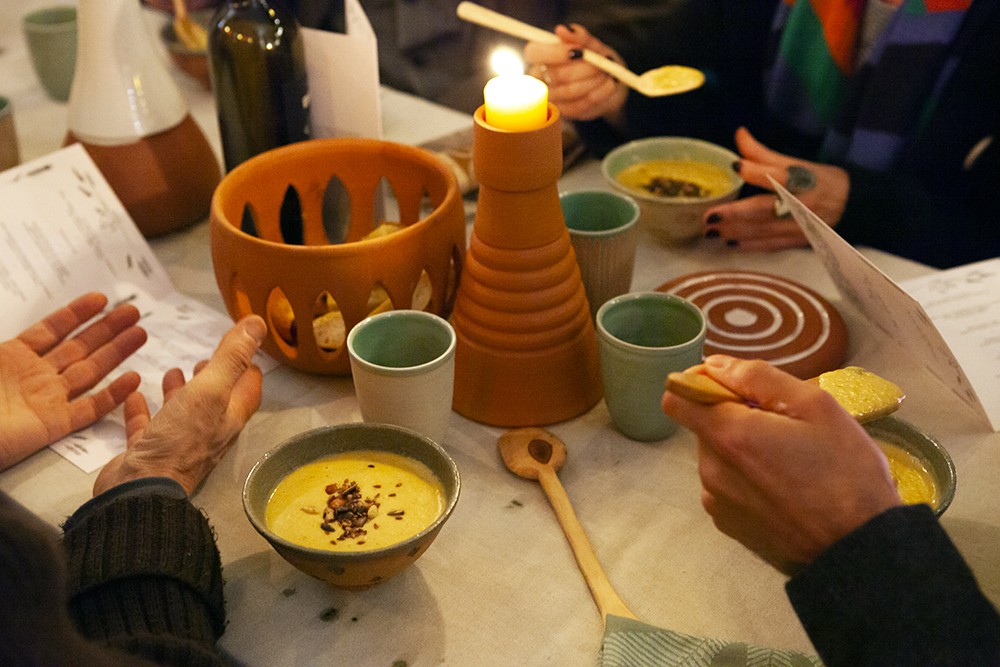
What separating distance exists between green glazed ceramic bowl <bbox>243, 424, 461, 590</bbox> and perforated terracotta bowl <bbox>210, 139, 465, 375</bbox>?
0.16 m

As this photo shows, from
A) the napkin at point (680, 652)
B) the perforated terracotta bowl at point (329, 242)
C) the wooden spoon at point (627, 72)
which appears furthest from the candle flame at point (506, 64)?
the napkin at point (680, 652)

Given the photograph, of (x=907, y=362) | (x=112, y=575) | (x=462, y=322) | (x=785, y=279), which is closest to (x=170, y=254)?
(x=462, y=322)

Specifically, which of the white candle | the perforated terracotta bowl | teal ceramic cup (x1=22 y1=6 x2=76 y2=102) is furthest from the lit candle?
teal ceramic cup (x1=22 y1=6 x2=76 y2=102)

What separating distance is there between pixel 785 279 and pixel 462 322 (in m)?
0.39

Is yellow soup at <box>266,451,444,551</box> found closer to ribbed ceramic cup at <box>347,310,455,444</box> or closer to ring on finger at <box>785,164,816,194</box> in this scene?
ribbed ceramic cup at <box>347,310,455,444</box>

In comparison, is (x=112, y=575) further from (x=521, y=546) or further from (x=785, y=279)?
(x=785, y=279)

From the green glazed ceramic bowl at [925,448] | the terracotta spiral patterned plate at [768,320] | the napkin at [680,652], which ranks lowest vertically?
the terracotta spiral patterned plate at [768,320]

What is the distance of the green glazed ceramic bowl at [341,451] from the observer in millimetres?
649

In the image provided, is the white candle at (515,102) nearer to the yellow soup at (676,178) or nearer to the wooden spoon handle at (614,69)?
the yellow soup at (676,178)

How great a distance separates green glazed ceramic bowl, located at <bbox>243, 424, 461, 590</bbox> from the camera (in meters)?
0.65

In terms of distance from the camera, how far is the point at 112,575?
65 cm

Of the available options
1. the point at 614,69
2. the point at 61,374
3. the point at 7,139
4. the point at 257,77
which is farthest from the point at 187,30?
the point at 61,374

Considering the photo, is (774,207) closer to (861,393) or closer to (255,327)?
(861,393)

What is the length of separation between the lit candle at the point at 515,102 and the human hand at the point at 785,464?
286 mm
